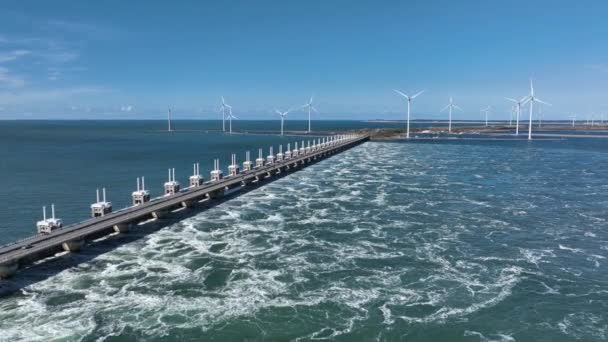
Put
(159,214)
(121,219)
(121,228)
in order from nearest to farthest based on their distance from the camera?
(121,219) < (121,228) < (159,214)

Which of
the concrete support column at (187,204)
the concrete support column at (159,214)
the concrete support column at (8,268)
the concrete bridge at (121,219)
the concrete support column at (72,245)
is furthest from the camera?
the concrete support column at (187,204)

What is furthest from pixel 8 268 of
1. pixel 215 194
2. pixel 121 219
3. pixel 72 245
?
pixel 215 194

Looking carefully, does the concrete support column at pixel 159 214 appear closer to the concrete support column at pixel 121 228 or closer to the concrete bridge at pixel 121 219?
the concrete bridge at pixel 121 219

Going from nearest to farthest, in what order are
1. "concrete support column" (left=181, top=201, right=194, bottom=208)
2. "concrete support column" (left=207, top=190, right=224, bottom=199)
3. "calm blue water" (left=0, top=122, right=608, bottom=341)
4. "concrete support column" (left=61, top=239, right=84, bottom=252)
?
"calm blue water" (left=0, top=122, right=608, bottom=341) < "concrete support column" (left=61, top=239, right=84, bottom=252) < "concrete support column" (left=181, top=201, right=194, bottom=208) < "concrete support column" (left=207, top=190, right=224, bottom=199)

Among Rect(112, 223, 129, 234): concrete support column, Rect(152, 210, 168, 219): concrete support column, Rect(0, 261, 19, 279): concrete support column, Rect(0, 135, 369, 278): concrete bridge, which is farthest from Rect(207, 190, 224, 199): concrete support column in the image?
Rect(0, 261, 19, 279): concrete support column

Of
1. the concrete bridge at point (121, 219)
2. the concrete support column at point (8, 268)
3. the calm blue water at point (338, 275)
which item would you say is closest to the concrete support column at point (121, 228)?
the concrete bridge at point (121, 219)

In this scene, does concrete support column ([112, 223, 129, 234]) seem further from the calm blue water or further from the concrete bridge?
the calm blue water

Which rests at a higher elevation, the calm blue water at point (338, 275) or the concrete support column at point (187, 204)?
the concrete support column at point (187, 204)

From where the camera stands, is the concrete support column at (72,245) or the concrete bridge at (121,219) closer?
the concrete bridge at (121,219)

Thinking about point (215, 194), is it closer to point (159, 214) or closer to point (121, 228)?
point (159, 214)
